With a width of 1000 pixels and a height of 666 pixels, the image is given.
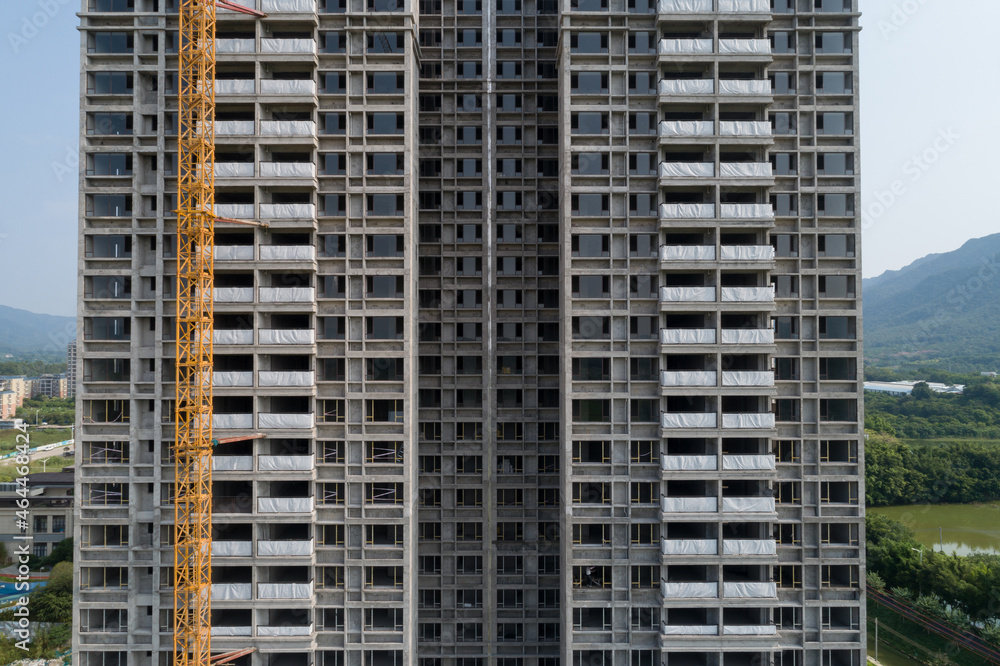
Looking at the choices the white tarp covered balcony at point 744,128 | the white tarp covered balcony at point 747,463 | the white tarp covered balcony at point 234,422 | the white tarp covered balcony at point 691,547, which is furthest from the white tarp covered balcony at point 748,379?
the white tarp covered balcony at point 234,422

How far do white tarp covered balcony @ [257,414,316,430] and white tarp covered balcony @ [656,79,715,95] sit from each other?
34901mm

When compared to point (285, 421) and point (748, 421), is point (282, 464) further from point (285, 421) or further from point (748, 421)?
point (748, 421)

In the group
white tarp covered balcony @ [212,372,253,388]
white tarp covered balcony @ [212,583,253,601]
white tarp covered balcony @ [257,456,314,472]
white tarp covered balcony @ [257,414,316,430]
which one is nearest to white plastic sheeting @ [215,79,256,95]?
white tarp covered balcony @ [212,372,253,388]

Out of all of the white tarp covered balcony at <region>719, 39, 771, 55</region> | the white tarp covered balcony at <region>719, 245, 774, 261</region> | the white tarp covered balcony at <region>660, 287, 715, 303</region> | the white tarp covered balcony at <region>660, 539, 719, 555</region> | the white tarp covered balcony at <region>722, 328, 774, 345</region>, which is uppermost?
the white tarp covered balcony at <region>719, 39, 771, 55</region>

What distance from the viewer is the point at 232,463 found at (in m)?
35.2

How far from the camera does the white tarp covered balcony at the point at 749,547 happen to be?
3497 centimetres

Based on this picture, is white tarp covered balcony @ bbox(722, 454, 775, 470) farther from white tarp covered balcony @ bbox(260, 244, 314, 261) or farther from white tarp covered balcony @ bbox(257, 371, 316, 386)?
white tarp covered balcony @ bbox(260, 244, 314, 261)

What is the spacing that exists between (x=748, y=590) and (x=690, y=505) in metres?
7.02

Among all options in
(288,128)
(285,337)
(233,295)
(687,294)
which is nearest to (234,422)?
(285,337)

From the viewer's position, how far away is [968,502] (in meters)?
101

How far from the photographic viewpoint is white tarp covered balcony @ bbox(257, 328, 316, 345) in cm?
3575

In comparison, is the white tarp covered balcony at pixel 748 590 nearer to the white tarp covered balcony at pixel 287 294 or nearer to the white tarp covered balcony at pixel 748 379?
the white tarp covered balcony at pixel 748 379

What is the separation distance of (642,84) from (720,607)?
38133mm

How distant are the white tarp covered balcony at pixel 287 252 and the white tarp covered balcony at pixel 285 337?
523cm
